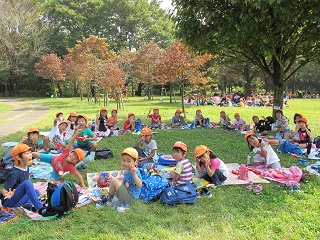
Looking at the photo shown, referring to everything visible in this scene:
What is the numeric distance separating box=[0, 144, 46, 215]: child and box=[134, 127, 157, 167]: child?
2700mm

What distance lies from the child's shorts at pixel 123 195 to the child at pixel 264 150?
3030mm

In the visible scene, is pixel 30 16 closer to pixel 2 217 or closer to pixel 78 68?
pixel 78 68

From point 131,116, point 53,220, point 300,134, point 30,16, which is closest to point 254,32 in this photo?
point 300,134

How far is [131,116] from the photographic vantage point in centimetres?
1096

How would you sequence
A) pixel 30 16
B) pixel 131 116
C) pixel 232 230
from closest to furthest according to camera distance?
pixel 232 230, pixel 131 116, pixel 30 16

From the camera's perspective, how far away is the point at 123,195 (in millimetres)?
4586

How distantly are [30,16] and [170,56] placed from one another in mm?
31640

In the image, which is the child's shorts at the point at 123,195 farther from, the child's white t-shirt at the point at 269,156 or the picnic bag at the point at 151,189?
the child's white t-shirt at the point at 269,156

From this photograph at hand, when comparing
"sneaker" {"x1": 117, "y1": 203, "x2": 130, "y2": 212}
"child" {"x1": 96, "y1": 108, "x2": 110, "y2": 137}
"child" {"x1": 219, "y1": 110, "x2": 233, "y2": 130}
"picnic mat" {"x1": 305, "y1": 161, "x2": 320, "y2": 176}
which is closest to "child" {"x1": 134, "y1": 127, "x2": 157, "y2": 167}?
"sneaker" {"x1": 117, "y1": 203, "x2": 130, "y2": 212}

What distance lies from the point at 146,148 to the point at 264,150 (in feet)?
9.18

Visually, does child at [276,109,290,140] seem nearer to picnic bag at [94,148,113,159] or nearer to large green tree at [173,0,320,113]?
large green tree at [173,0,320,113]

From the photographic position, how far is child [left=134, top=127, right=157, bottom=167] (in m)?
6.78

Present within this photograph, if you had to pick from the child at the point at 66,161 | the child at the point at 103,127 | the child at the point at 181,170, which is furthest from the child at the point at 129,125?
the child at the point at 181,170

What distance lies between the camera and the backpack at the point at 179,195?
462cm
